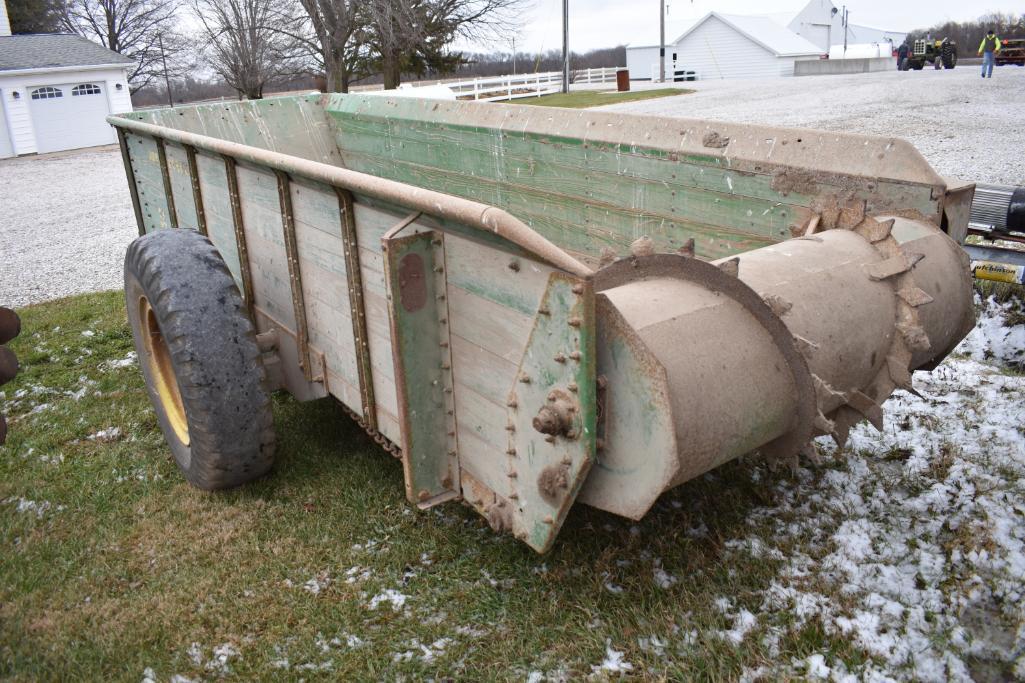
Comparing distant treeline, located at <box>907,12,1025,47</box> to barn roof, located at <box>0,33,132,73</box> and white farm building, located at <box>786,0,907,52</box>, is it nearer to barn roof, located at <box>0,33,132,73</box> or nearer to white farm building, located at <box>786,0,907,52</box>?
white farm building, located at <box>786,0,907,52</box>

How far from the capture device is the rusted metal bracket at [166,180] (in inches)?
165

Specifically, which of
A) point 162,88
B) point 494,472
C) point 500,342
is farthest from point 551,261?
point 162,88

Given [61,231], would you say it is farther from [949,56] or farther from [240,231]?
[949,56]

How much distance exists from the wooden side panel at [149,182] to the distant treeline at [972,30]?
185ft

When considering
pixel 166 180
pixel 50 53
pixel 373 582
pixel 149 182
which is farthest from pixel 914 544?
pixel 50 53

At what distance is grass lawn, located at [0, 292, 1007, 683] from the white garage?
961 inches

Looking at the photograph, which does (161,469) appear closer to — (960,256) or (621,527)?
(621,527)

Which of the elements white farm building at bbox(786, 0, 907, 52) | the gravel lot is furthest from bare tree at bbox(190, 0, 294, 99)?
white farm building at bbox(786, 0, 907, 52)

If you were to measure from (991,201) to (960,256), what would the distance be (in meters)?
1.16

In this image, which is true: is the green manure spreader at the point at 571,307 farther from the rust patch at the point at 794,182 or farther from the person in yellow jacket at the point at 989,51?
the person in yellow jacket at the point at 989,51

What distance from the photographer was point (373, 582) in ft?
8.74

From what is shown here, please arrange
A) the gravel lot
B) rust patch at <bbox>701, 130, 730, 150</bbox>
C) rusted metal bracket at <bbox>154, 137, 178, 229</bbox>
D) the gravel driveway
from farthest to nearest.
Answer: the gravel lot, the gravel driveway, rusted metal bracket at <bbox>154, 137, 178, 229</bbox>, rust patch at <bbox>701, 130, 730, 150</bbox>

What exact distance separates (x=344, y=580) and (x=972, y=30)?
7479 cm

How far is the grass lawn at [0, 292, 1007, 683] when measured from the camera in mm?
2287
